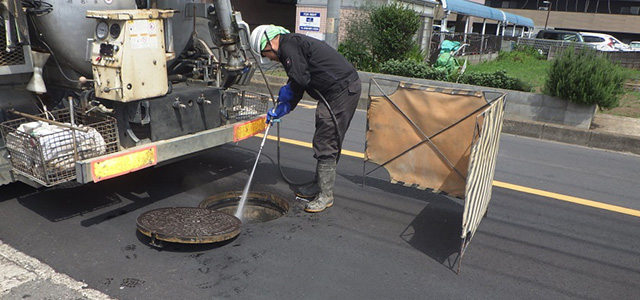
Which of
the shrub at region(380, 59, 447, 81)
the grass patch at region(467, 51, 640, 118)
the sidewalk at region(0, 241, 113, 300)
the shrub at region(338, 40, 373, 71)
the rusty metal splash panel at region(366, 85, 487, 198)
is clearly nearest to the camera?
the sidewalk at region(0, 241, 113, 300)

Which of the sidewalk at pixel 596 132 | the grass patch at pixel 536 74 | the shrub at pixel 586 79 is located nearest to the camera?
the sidewalk at pixel 596 132

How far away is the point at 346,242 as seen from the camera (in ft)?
12.5

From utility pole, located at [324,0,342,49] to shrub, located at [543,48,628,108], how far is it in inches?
261

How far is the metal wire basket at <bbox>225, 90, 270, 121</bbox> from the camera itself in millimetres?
4801

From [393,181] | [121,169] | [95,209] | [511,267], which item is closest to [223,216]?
[121,169]

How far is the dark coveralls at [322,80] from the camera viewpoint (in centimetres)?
413

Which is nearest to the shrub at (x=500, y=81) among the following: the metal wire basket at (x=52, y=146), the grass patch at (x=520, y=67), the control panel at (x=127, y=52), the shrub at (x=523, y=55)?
the grass patch at (x=520, y=67)

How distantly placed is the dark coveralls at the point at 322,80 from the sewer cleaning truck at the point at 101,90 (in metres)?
0.73

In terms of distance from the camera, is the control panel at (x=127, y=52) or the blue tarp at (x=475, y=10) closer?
the control panel at (x=127, y=52)

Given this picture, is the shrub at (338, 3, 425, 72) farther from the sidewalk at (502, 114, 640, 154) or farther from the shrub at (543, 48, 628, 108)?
the sidewalk at (502, 114, 640, 154)

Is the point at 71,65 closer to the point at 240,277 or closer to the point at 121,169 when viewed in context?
the point at 121,169

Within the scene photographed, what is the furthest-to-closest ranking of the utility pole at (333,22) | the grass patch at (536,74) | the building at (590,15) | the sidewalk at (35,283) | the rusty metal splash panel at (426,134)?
the building at (590,15)
the utility pole at (333,22)
the grass patch at (536,74)
the rusty metal splash panel at (426,134)
the sidewalk at (35,283)

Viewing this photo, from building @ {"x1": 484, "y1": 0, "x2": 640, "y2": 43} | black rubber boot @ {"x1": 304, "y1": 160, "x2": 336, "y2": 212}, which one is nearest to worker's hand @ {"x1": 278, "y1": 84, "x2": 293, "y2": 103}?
black rubber boot @ {"x1": 304, "y1": 160, "x2": 336, "y2": 212}

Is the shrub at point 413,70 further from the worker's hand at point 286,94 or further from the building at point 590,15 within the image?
the building at point 590,15
